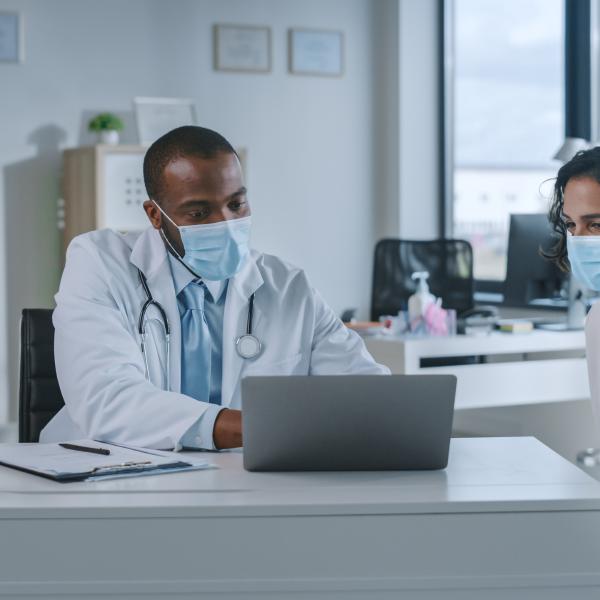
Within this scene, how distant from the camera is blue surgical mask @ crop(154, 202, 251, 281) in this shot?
216cm

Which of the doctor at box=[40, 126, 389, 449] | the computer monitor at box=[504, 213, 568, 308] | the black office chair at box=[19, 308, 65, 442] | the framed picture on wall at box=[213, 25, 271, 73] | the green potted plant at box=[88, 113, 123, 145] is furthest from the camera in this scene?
the framed picture on wall at box=[213, 25, 271, 73]

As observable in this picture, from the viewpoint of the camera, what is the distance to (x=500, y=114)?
577cm

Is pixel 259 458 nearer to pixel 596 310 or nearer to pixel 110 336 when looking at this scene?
pixel 110 336

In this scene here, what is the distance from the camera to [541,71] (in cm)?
543

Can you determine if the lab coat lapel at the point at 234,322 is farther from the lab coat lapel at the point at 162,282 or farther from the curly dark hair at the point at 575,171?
the curly dark hair at the point at 575,171


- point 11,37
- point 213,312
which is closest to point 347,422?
point 213,312

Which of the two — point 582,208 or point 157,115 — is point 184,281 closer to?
point 582,208

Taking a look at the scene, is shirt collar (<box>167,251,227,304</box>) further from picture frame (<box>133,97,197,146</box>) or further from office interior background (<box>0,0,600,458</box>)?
picture frame (<box>133,97,197,146</box>)

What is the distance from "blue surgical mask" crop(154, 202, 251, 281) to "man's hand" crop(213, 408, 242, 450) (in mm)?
487

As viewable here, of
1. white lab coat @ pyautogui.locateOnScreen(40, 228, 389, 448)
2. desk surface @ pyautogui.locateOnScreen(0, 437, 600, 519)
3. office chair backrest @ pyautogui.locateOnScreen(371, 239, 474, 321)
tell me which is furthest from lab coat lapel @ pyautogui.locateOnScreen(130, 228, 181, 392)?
office chair backrest @ pyautogui.locateOnScreen(371, 239, 474, 321)

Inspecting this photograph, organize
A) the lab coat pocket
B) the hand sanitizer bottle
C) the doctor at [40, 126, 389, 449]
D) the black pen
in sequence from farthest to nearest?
1. the hand sanitizer bottle
2. the lab coat pocket
3. the doctor at [40, 126, 389, 449]
4. the black pen

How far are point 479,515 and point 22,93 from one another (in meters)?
4.63

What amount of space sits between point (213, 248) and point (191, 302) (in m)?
0.13

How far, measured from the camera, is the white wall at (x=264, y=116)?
5.46 metres
